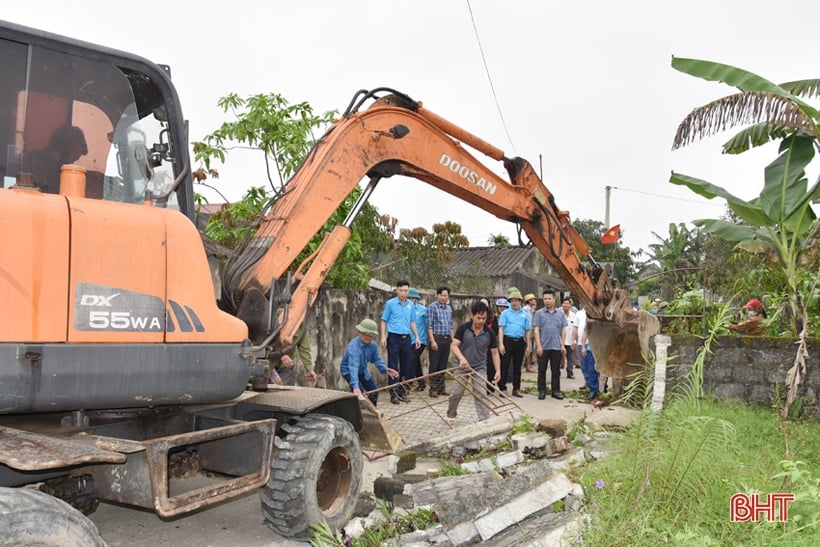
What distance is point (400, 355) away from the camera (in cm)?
1035

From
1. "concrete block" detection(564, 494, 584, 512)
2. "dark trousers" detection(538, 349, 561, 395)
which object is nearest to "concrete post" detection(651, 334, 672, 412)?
"dark trousers" detection(538, 349, 561, 395)

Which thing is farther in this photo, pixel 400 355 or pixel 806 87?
pixel 400 355

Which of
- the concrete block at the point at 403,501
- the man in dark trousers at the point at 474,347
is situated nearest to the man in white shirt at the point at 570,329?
the man in dark trousers at the point at 474,347

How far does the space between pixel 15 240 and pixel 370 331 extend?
4.62 m

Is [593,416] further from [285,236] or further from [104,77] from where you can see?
[104,77]

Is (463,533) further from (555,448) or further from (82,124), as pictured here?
(82,124)

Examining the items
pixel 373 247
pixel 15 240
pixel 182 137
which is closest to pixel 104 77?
pixel 182 137

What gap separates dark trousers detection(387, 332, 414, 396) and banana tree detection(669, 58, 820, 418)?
14.5 ft

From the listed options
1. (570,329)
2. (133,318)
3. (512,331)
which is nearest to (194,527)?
(133,318)

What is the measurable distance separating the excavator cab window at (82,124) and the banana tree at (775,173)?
5420 mm

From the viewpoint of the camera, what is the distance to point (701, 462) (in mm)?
4609

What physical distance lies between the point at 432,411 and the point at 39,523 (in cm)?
657

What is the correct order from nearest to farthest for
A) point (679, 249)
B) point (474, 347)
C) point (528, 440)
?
1. point (528, 440)
2. point (474, 347)
3. point (679, 249)

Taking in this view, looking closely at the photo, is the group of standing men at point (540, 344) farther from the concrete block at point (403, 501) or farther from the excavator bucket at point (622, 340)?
the concrete block at point (403, 501)
